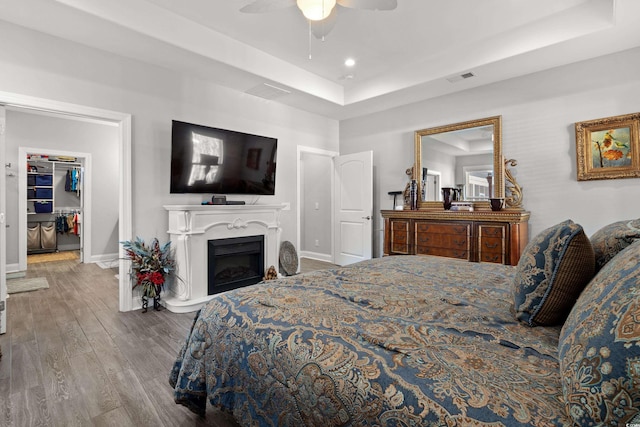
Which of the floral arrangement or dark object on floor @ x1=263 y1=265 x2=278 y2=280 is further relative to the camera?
dark object on floor @ x1=263 y1=265 x2=278 y2=280

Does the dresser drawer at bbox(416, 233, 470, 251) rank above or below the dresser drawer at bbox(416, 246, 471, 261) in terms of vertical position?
above

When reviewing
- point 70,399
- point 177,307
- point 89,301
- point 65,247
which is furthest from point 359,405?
point 65,247

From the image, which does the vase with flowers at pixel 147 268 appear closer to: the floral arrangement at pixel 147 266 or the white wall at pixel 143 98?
the floral arrangement at pixel 147 266

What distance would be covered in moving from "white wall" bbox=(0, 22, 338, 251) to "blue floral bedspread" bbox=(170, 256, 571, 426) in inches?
100

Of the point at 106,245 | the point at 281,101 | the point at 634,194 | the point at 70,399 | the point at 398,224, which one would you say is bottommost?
the point at 70,399

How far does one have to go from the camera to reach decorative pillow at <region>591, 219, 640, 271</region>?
3.95 ft

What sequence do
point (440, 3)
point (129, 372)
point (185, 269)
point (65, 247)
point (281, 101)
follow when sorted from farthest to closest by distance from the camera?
1. point (65, 247)
2. point (281, 101)
3. point (185, 269)
4. point (440, 3)
5. point (129, 372)

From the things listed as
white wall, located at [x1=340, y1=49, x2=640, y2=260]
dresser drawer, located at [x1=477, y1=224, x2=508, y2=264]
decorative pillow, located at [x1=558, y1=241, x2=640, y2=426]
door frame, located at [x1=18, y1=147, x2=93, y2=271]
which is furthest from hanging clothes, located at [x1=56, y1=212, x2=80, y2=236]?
decorative pillow, located at [x1=558, y1=241, x2=640, y2=426]

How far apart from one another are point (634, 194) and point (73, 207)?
9991 mm

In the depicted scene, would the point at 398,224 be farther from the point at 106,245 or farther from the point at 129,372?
the point at 106,245

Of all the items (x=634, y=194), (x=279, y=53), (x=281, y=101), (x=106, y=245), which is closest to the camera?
(x=634, y=194)

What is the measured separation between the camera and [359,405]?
830mm

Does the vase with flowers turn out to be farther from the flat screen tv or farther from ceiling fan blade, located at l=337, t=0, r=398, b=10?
ceiling fan blade, located at l=337, t=0, r=398, b=10

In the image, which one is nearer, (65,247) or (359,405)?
(359,405)
